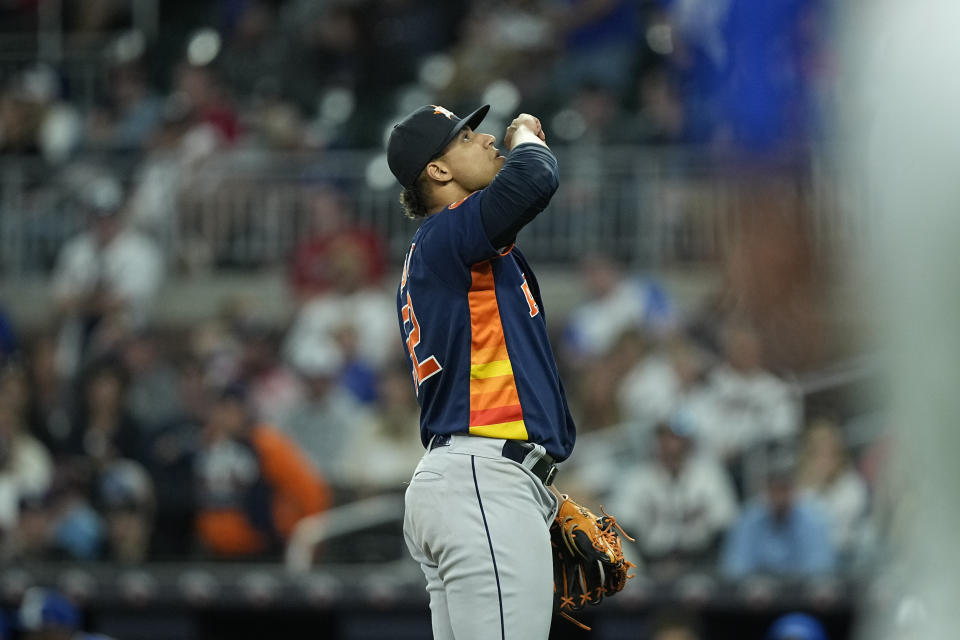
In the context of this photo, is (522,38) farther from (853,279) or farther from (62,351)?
(853,279)

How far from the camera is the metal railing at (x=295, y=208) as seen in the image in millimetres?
9477

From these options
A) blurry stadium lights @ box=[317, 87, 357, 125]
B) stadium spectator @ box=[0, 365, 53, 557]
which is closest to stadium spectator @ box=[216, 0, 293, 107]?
blurry stadium lights @ box=[317, 87, 357, 125]

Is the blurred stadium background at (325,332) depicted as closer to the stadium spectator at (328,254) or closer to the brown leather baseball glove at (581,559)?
the stadium spectator at (328,254)

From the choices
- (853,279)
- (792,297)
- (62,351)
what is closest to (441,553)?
(792,297)

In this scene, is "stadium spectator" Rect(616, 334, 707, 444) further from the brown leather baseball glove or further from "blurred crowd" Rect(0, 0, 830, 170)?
the brown leather baseball glove

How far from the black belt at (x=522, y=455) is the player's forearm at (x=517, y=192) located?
48 cm

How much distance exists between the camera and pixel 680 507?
22.7ft

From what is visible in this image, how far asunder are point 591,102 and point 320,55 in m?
2.78

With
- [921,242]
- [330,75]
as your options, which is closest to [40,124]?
[330,75]

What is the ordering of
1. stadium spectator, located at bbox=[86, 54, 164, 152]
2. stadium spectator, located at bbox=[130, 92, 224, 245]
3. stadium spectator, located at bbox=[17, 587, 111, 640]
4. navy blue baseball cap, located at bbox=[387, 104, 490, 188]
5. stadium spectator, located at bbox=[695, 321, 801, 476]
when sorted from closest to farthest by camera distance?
navy blue baseball cap, located at bbox=[387, 104, 490, 188] < stadium spectator, located at bbox=[17, 587, 111, 640] < stadium spectator, located at bbox=[695, 321, 801, 476] < stadium spectator, located at bbox=[130, 92, 224, 245] < stadium spectator, located at bbox=[86, 54, 164, 152]

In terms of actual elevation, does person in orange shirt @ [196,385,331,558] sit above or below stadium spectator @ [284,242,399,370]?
below

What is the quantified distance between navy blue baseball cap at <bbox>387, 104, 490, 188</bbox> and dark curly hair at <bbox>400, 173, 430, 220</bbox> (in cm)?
2

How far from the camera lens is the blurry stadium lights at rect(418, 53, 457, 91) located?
35.0ft

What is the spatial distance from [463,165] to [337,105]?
7.95 metres
